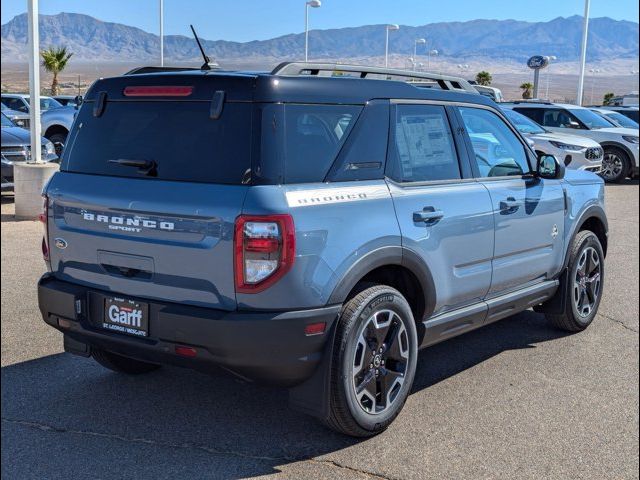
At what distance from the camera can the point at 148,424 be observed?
410 cm

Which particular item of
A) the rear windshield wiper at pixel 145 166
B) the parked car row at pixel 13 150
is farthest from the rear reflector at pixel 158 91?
the parked car row at pixel 13 150

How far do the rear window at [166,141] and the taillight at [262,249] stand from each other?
25 cm

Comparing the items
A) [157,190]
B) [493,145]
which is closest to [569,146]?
[493,145]

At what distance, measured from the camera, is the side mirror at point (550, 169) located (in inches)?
210

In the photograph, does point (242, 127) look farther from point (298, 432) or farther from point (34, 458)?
point (34, 458)

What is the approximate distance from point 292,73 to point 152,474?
2084 millimetres

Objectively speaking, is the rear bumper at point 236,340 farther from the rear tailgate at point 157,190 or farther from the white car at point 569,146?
the white car at point 569,146

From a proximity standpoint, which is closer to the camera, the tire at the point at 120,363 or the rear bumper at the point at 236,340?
the rear bumper at the point at 236,340

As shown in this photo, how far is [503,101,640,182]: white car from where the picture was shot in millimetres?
17609

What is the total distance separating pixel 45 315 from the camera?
409 cm

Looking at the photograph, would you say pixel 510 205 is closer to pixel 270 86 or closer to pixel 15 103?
pixel 270 86

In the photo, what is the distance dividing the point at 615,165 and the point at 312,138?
15.9m

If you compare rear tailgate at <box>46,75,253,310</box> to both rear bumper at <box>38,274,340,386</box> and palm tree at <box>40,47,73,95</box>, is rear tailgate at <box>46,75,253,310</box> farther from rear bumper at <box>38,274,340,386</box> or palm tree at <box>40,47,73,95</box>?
palm tree at <box>40,47,73,95</box>

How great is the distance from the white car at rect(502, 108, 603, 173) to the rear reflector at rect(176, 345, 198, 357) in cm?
1317
